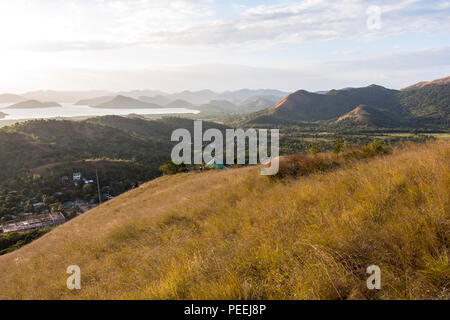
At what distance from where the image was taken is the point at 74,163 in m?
45.8

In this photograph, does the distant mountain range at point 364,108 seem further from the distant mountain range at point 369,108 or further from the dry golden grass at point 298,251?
the dry golden grass at point 298,251

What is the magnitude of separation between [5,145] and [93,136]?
2473cm

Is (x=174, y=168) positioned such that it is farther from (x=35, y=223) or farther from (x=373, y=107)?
(x=373, y=107)

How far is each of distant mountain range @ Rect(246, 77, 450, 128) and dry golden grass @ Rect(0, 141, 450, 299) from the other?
409ft

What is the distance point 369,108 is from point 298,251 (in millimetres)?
153026

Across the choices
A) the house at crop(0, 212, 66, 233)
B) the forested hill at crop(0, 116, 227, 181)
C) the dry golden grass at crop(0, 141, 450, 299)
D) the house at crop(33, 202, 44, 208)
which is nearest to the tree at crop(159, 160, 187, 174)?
the house at crop(0, 212, 66, 233)

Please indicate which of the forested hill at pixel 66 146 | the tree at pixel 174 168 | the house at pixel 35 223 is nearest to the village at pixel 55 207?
the house at pixel 35 223

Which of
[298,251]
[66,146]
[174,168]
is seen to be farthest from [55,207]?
[66,146]

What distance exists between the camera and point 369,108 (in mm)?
130250

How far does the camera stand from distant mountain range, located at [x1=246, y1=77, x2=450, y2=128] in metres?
115

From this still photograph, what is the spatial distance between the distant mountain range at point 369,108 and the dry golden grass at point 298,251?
125 m

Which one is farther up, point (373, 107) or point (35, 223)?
point (373, 107)

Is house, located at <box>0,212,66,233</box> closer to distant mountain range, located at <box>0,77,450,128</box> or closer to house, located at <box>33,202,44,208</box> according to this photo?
house, located at <box>33,202,44,208</box>
